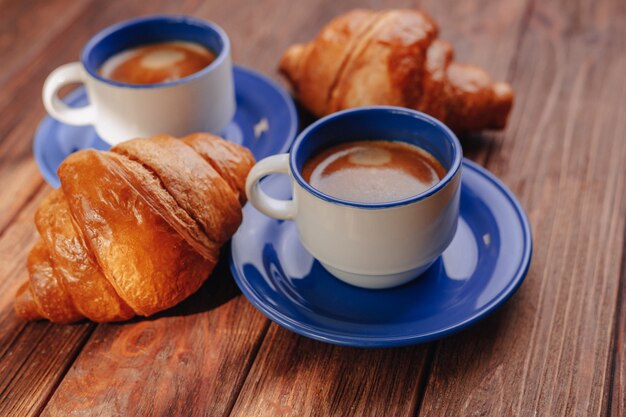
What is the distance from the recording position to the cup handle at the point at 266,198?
1094 mm

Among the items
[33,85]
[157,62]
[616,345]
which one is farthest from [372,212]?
[33,85]

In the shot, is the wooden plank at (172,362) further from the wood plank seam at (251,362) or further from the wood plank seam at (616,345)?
the wood plank seam at (616,345)

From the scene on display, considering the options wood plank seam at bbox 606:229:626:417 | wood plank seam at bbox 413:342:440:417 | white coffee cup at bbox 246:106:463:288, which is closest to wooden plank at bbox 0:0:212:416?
white coffee cup at bbox 246:106:463:288

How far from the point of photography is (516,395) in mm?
998

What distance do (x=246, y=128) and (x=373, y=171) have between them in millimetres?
464

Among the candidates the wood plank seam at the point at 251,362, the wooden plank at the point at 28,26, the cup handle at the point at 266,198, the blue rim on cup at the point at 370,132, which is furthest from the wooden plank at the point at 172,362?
the wooden plank at the point at 28,26

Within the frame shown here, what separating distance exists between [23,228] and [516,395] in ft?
2.91

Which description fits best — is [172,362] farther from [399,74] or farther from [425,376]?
[399,74]

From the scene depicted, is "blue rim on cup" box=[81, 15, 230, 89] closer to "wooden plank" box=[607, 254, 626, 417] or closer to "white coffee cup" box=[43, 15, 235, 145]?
"white coffee cup" box=[43, 15, 235, 145]

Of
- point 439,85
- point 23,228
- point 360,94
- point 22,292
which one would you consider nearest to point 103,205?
point 22,292

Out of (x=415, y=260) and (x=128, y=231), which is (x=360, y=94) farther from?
(x=128, y=231)

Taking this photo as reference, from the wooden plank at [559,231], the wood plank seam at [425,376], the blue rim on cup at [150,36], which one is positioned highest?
the blue rim on cup at [150,36]

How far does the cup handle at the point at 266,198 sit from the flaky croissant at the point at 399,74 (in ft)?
1.26

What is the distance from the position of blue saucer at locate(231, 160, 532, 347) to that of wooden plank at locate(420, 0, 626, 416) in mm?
65
